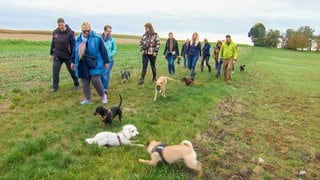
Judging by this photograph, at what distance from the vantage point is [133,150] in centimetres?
587

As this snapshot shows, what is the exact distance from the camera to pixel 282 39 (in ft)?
417

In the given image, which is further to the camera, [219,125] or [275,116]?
[275,116]

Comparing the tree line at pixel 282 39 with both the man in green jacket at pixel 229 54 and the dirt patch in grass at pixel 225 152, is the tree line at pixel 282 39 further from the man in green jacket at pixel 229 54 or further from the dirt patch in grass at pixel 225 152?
the dirt patch in grass at pixel 225 152

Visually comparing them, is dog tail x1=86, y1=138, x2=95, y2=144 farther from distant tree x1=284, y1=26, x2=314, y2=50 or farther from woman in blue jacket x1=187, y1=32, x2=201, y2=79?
distant tree x1=284, y1=26, x2=314, y2=50

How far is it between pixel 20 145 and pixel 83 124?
157 cm

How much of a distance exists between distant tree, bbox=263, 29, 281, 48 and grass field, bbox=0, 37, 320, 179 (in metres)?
117

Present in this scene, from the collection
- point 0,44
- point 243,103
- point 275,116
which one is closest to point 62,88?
point 243,103

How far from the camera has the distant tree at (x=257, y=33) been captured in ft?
411

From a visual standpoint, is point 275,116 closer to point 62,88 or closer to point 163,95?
point 163,95

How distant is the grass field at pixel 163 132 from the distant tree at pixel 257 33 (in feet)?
389

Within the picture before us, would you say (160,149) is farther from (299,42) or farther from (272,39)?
(299,42)

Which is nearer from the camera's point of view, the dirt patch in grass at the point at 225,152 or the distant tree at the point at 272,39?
the dirt patch in grass at the point at 225,152

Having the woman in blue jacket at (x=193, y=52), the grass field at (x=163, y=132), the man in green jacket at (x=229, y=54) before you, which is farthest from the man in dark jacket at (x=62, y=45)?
the man in green jacket at (x=229, y=54)

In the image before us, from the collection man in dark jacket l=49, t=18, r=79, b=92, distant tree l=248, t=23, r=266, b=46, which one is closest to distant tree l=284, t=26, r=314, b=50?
distant tree l=248, t=23, r=266, b=46
